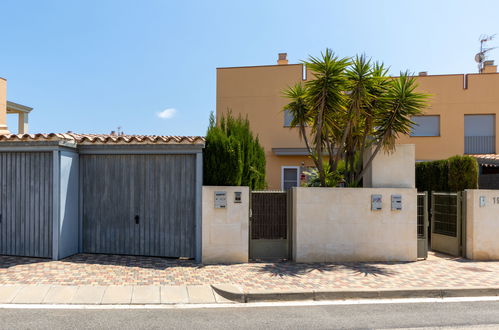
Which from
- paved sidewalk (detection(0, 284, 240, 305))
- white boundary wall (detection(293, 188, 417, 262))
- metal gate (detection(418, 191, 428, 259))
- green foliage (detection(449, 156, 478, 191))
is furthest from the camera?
green foliage (detection(449, 156, 478, 191))

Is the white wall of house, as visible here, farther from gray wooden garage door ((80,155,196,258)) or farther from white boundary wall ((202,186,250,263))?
gray wooden garage door ((80,155,196,258))

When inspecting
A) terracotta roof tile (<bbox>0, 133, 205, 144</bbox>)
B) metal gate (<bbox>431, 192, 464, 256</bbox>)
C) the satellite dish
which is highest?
the satellite dish

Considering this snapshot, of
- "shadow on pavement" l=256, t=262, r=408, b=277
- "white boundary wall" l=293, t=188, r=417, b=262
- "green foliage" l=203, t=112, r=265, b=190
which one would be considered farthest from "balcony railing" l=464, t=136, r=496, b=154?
"green foliage" l=203, t=112, r=265, b=190

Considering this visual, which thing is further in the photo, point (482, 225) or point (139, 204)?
point (482, 225)

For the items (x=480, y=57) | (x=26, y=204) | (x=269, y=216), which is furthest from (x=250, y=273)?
(x=480, y=57)

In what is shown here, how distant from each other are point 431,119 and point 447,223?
857cm

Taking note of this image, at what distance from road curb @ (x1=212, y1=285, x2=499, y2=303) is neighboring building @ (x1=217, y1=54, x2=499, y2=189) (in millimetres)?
10101

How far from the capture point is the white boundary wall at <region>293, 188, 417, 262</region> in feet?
26.4

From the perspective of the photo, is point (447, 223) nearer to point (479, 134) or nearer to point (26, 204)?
point (479, 134)

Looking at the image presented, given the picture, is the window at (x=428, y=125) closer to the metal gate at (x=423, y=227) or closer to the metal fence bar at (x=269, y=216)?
the metal gate at (x=423, y=227)

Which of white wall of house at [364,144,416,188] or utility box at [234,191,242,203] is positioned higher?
white wall of house at [364,144,416,188]

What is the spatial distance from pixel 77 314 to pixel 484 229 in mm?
9014

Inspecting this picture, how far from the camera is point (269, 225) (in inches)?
328

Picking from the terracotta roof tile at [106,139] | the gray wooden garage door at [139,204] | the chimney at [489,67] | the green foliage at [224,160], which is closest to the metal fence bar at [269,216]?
the green foliage at [224,160]
